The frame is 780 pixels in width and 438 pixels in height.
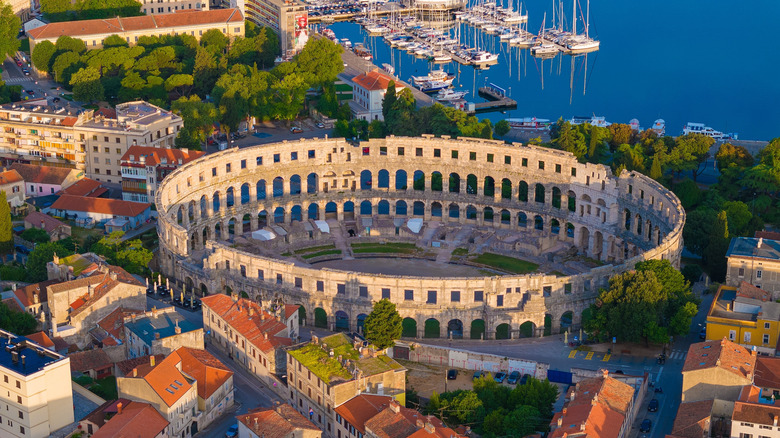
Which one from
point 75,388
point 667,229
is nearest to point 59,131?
point 75,388

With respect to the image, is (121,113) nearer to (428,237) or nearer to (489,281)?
(428,237)

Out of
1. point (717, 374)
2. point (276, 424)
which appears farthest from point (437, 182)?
point (276, 424)

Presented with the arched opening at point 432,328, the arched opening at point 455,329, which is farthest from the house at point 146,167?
the arched opening at point 455,329

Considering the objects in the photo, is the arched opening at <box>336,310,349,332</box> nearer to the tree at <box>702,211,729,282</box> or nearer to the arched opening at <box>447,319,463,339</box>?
the arched opening at <box>447,319,463,339</box>

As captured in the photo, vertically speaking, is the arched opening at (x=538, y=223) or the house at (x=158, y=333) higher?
the house at (x=158, y=333)

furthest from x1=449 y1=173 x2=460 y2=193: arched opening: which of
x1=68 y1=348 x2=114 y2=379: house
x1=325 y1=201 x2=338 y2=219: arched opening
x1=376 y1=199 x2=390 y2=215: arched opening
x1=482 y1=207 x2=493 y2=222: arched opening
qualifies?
x1=68 y1=348 x2=114 y2=379: house

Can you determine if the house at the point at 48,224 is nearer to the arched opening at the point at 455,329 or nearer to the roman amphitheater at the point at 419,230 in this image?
the roman amphitheater at the point at 419,230
